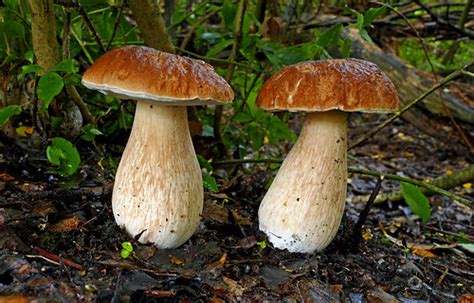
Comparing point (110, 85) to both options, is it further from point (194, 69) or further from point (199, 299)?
point (199, 299)

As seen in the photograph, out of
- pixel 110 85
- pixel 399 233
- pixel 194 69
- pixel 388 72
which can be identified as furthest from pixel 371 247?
pixel 388 72

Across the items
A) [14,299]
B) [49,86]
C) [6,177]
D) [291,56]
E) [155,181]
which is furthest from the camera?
[291,56]

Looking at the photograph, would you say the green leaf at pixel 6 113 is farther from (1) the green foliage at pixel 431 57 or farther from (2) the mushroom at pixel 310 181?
(1) the green foliage at pixel 431 57

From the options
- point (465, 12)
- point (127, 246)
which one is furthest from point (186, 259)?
point (465, 12)

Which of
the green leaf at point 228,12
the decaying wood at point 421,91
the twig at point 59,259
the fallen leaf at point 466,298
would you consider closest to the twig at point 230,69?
the green leaf at point 228,12

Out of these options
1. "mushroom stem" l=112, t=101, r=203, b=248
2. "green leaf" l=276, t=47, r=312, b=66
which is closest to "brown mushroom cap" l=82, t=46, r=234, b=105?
"mushroom stem" l=112, t=101, r=203, b=248

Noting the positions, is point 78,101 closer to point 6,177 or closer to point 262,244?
point 6,177
